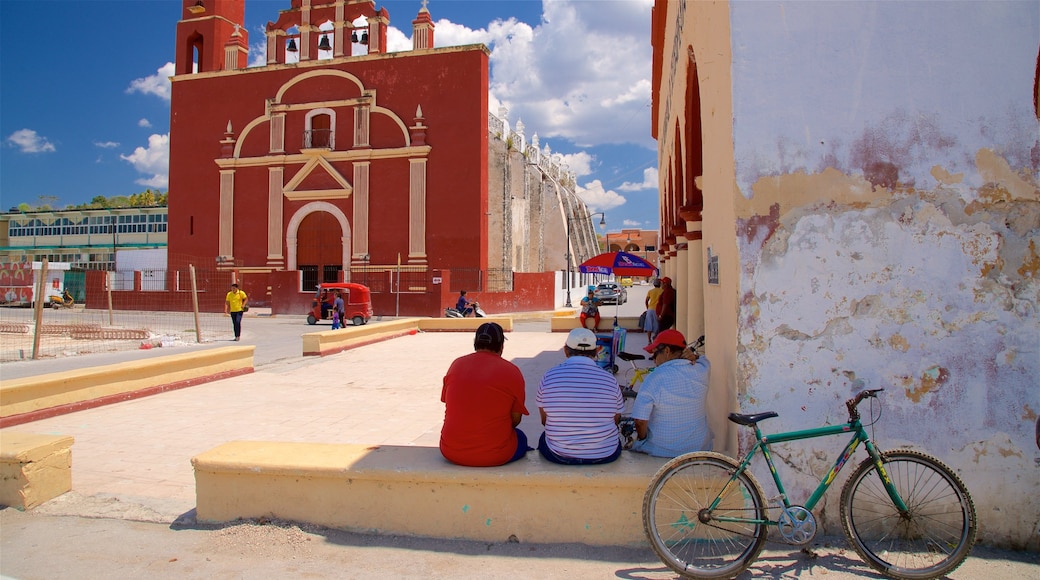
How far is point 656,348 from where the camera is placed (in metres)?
4.23

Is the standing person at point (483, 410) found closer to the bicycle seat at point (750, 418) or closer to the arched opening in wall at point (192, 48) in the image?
the bicycle seat at point (750, 418)

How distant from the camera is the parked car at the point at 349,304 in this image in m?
21.2

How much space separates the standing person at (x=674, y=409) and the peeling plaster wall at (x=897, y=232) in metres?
0.30

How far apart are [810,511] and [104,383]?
25.2ft

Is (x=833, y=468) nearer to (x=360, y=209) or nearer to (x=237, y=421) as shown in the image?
(x=237, y=421)

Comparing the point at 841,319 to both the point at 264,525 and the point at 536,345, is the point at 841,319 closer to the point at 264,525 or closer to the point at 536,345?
the point at 264,525

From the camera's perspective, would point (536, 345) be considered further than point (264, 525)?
Yes

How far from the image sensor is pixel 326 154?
29.0m

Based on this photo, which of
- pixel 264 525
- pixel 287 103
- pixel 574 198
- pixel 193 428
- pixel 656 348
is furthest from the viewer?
pixel 574 198

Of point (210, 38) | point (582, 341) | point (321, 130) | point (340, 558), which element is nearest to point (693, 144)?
point (582, 341)

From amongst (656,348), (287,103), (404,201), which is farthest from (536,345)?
(287,103)

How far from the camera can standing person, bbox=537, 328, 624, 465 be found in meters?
3.71

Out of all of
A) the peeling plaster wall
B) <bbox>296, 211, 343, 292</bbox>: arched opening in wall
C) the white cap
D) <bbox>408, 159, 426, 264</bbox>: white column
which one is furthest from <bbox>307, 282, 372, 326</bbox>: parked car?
the peeling plaster wall

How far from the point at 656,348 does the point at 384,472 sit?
1.84m
